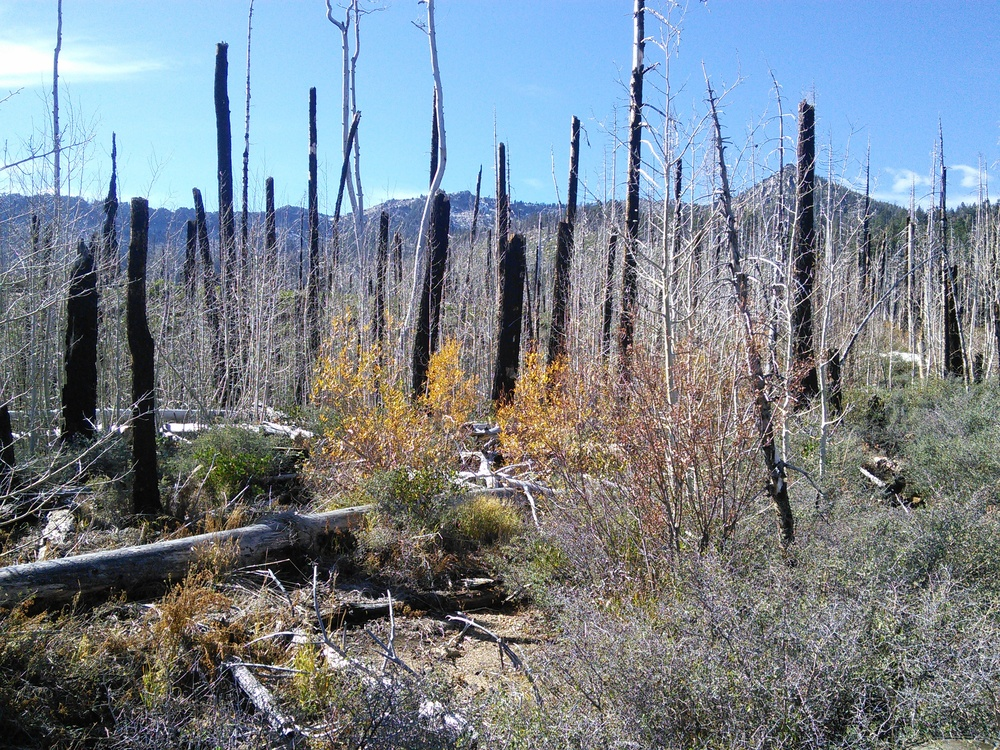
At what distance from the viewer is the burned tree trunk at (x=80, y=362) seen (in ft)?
28.7

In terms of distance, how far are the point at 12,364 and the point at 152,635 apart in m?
6.40

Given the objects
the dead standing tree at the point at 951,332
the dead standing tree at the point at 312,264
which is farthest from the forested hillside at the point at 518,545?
the dead standing tree at the point at 951,332

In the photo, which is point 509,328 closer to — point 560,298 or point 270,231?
point 560,298

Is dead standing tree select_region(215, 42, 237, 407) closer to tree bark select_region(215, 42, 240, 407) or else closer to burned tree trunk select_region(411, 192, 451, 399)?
tree bark select_region(215, 42, 240, 407)

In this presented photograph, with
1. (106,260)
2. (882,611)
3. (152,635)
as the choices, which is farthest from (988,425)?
(106,260)

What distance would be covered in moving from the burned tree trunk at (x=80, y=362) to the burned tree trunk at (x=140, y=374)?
217 centimetres

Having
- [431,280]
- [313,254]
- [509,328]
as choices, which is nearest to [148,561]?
[509,328]

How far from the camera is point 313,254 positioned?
59.0ft

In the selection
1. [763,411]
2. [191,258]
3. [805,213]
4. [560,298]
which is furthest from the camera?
[191,258]

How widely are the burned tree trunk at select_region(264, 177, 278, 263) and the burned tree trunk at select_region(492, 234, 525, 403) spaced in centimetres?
488

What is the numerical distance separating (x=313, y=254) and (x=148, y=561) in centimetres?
1324

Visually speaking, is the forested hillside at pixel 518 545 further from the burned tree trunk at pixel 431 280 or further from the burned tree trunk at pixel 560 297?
the burned tree trunk at pixel 560 297

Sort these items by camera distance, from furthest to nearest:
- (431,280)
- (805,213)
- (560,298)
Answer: (560,298), (431,280), (805,213)

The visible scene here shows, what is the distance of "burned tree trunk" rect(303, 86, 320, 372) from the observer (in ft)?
54.0
